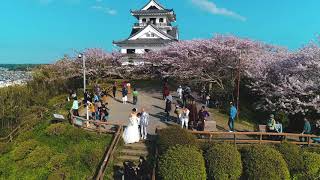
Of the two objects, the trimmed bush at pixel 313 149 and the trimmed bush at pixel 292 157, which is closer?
the trimmed bush at pixel 292 157

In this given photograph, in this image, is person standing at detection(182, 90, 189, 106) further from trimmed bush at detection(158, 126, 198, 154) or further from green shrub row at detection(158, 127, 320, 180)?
green shrub row at detection(158, 127, 320, 180)

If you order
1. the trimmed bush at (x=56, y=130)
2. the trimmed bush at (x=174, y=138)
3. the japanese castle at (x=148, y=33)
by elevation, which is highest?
the japanese castle at (x=148, y=33)

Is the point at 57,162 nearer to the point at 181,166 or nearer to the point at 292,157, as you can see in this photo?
the point at 181,166

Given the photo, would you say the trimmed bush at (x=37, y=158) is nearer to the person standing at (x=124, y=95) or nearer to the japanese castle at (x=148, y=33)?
the person standing at (x=124, y=95)

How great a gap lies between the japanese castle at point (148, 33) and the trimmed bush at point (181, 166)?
38.9m

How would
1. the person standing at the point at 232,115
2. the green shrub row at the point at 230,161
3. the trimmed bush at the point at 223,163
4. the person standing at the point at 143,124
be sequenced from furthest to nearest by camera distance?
the person standing at the point at 232,115 → the person standing at the point at 143,124 → the trimmed bush at the point at 223,163 → the green shrub row at the point at 230,161

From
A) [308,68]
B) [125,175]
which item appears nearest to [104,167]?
[125,175]

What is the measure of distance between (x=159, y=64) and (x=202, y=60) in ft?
31.7

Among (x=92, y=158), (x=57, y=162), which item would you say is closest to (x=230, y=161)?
(x=92, y=158)

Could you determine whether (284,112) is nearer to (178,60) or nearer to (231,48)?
(231,48)

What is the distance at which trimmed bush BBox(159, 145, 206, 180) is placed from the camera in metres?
17.0

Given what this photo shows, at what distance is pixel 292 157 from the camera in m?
18.2

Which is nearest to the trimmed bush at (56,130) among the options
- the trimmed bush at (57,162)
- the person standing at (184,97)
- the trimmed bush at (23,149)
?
the trimmed bush at (23,149)

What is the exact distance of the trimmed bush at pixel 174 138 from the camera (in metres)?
18.5
